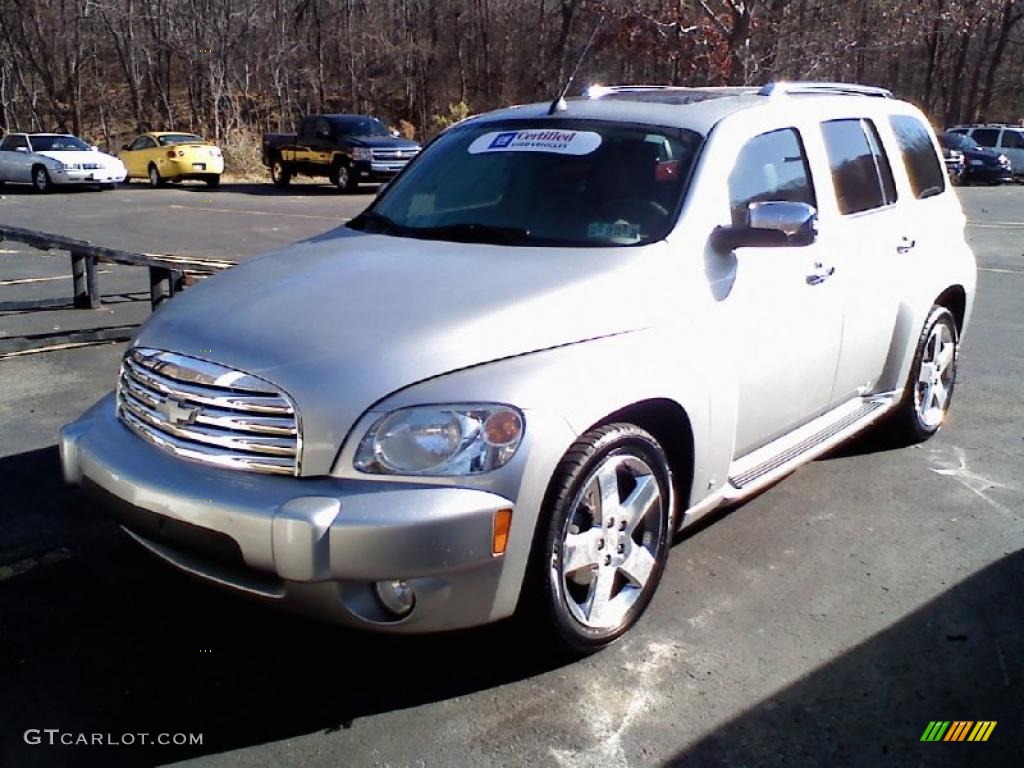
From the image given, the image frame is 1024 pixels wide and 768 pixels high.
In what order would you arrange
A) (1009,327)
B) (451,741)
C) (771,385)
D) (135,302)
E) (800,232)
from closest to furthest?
(451,741) → (800,232) → (771,385) → (1009,327) → (135,302)

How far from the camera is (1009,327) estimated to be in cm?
900

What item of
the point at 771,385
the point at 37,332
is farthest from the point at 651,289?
the point at 37,332

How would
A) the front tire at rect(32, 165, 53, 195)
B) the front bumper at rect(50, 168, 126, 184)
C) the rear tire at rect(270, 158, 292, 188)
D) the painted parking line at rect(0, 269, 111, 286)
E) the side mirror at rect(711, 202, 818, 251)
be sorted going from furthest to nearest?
1. the rear tire at rect(270, 158, 292, 188)
2. the front tire at rect(32, 165, 53, 195)
3. the front bumper at rect(50, 168, 126, 184)
4. the painted parking line at rect(0, 269, 111, 286)
5. the side mirror at rect(711, 202, 818, 251)

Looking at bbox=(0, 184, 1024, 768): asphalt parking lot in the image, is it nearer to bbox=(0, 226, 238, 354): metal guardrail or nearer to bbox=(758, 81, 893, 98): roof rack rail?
bbox=(758, 81, 893, 98): roof rack rail

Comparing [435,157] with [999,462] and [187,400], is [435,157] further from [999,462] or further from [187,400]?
[999,462]

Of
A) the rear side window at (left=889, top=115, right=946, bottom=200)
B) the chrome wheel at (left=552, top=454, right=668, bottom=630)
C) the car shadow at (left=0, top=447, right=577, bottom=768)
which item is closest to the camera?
the car shadow at (left=0, top=447, right=577, bottom=768)

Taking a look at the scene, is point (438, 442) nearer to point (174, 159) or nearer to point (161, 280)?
point (161, 280)

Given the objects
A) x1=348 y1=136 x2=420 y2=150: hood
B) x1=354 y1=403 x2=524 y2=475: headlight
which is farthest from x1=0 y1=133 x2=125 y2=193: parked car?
x1=354 y1=403 x2=524 y2=475: headlight

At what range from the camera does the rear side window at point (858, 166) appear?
4.70 metres

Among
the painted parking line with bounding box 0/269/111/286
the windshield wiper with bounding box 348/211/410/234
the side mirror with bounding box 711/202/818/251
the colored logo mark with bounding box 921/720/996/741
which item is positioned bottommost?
the colored logo mark with bounding box 921/720/996/741

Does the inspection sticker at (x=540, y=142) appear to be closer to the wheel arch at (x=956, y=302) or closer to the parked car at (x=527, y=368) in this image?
the parked car at (x=527, y=368)

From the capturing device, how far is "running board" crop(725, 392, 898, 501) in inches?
159

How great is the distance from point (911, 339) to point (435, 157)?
260cm

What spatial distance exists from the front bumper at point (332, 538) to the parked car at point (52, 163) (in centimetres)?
2669
